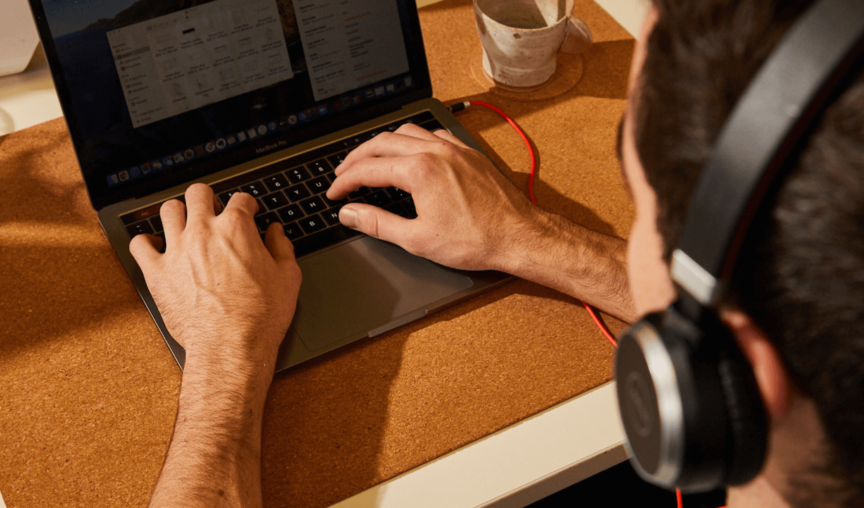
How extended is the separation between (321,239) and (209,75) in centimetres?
27

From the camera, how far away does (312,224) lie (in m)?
0.85

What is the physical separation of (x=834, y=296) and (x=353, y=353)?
53 cm

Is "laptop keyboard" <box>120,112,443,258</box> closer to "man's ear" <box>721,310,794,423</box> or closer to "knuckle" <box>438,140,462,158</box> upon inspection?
"knuckle" <box>438,140,462,158</box>

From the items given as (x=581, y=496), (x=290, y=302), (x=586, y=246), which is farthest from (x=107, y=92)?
(x=581, y=496)

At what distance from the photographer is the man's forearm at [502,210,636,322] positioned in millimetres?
782

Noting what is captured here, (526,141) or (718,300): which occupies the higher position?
(718,300)

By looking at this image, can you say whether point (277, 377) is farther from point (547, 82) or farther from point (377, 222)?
point (547, 82)

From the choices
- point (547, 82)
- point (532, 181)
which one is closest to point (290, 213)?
point (532, 181)

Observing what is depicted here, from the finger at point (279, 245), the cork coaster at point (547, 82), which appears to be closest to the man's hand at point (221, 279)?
the finger at point (279, 245)

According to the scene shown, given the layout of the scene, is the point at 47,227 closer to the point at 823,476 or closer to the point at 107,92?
the point at 107,92

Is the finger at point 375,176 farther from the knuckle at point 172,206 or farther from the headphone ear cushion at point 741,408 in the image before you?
the headphone ear cushion at point 741,408

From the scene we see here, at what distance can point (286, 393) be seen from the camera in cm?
72

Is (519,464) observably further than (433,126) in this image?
No

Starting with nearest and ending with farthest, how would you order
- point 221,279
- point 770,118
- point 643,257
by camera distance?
point 770,118 → point 643,257 → point 221,279
